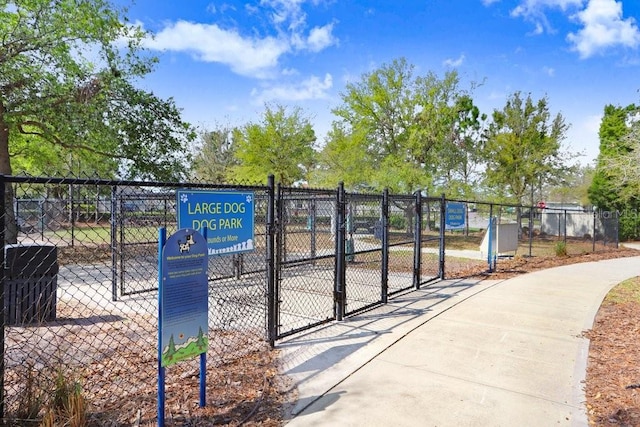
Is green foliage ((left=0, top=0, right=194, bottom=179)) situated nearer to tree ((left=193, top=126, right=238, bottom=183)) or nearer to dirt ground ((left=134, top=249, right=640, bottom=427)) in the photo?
dirt ground ((left=134, top=249, right=640, bottom=427))

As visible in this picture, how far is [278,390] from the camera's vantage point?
3.77 metres

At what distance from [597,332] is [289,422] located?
16.0 feet

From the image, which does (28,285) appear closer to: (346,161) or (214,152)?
(346,161)

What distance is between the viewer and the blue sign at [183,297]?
2.95 metres

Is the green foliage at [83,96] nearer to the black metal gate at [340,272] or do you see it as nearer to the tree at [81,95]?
the tree at [81,95]

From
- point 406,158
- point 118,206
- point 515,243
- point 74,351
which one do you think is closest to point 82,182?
point 74,351

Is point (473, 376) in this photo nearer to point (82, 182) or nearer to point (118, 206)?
point (82, 182)

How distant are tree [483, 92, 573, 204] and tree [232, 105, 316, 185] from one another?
436 inches

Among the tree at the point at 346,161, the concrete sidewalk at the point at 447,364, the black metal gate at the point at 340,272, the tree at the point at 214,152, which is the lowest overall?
the concrete sidewalk at the point at 447,364

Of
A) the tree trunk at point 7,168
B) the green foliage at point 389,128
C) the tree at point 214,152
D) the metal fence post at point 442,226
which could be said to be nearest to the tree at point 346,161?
the green foliage at point 389,128

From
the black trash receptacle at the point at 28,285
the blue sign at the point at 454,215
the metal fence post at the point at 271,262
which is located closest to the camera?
the metal fence post at the point at 271,262

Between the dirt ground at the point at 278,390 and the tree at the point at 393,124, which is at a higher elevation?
the tree at the point at 393,124

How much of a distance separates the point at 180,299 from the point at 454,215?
843cm

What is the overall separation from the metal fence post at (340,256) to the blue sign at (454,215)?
459cm
